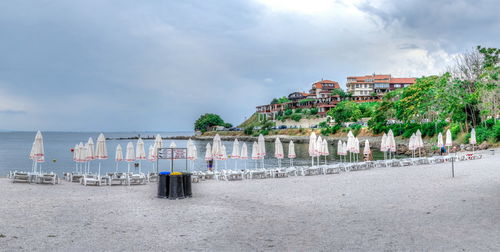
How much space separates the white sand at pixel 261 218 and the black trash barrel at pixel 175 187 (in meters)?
0.54

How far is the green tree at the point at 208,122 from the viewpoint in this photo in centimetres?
17025

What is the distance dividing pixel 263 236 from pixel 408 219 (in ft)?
15.7

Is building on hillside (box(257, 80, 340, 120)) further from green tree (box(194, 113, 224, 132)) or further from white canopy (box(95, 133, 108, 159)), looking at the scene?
white canopy (box(95, 133, 108, 159))

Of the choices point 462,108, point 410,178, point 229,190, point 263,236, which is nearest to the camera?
point 263,236

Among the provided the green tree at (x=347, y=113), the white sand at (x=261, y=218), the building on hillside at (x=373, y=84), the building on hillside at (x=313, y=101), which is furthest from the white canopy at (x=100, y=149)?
the building on hillside at (x=373, y=84)

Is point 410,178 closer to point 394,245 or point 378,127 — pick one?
point 394,245

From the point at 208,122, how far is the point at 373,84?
76305mm

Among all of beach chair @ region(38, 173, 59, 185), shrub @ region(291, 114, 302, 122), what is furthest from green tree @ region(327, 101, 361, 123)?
beach chair @ region(38, 173, 59, 185)

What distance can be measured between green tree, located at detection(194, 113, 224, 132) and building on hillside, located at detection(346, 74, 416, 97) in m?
63.0

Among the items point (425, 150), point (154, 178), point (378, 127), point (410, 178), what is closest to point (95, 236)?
point (154, 178)

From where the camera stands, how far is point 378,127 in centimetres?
8094

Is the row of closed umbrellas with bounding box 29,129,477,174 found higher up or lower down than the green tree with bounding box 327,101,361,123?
lower down

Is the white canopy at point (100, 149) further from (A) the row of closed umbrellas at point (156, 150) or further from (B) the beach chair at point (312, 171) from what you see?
(B) the beach chair at point (312, 171)

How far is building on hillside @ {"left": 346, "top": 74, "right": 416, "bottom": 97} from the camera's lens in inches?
5458
